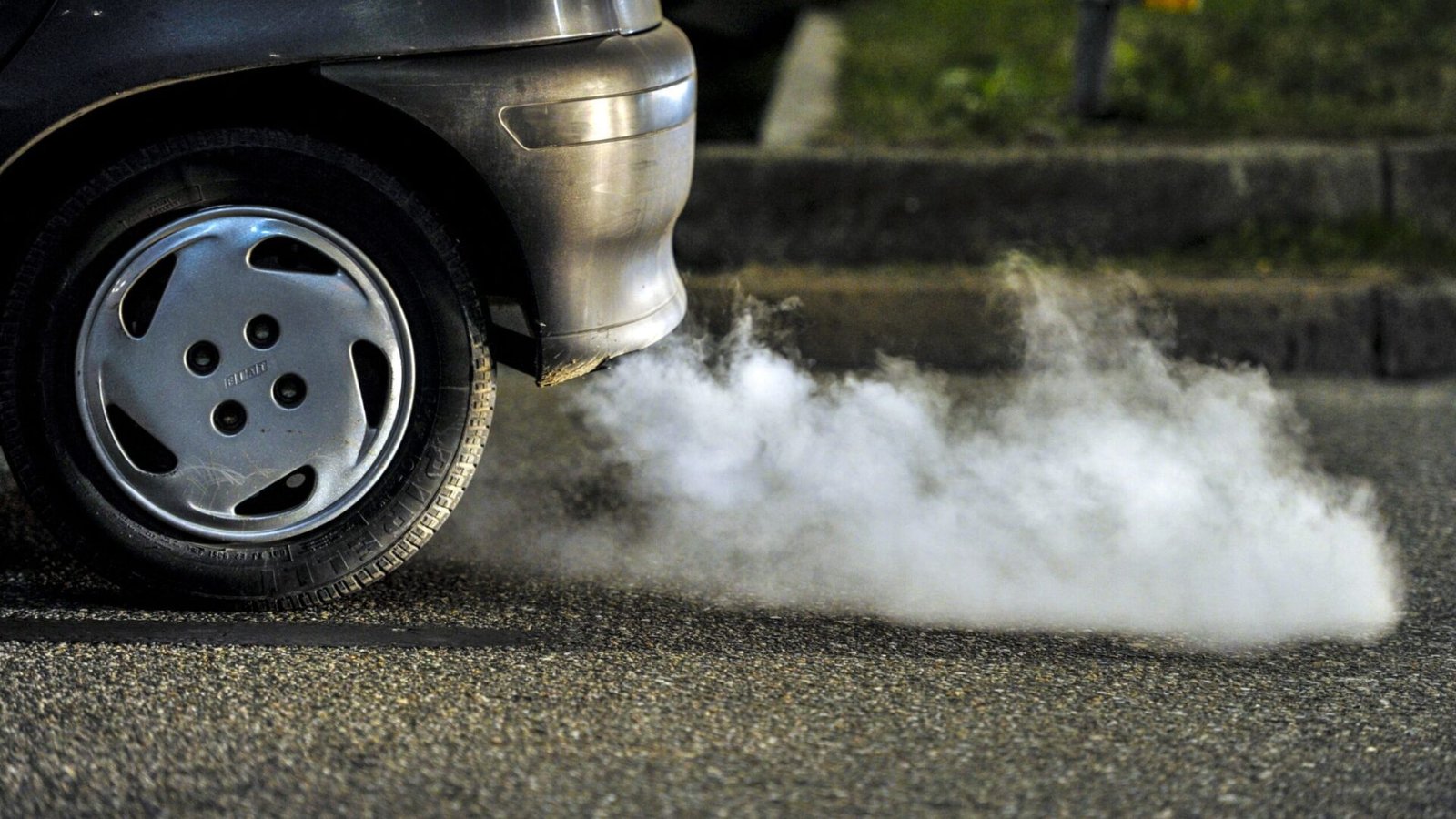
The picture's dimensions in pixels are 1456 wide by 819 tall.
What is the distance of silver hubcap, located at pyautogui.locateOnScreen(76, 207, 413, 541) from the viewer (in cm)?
285

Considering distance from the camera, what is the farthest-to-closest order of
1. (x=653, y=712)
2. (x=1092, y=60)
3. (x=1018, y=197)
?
(x=1092, y=60) < (x=1018, y=197) < (x=653, y=712)

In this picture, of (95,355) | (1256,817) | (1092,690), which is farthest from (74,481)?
(1256,817)

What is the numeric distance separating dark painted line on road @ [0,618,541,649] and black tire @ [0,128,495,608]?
7 cm

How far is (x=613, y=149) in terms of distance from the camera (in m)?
2.89

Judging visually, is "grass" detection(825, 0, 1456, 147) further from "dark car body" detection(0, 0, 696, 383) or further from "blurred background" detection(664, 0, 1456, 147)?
"dark car body" detection(0, 0, 696, 383)

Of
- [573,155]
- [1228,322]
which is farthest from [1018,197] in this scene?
[573,155]

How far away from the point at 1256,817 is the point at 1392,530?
1602 millimetres

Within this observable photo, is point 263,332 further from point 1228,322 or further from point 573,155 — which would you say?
point 1228,322

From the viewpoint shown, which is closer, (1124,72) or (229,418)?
(229,418)

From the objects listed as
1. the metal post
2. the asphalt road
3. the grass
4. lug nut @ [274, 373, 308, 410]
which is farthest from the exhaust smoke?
the metal post

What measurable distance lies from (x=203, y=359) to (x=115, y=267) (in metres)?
0.23

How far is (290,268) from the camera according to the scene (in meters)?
2.91

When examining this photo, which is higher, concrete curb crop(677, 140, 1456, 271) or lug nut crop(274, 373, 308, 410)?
lug nut crop(274, 373, 308, 410)

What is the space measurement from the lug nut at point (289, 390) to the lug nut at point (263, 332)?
66mm
